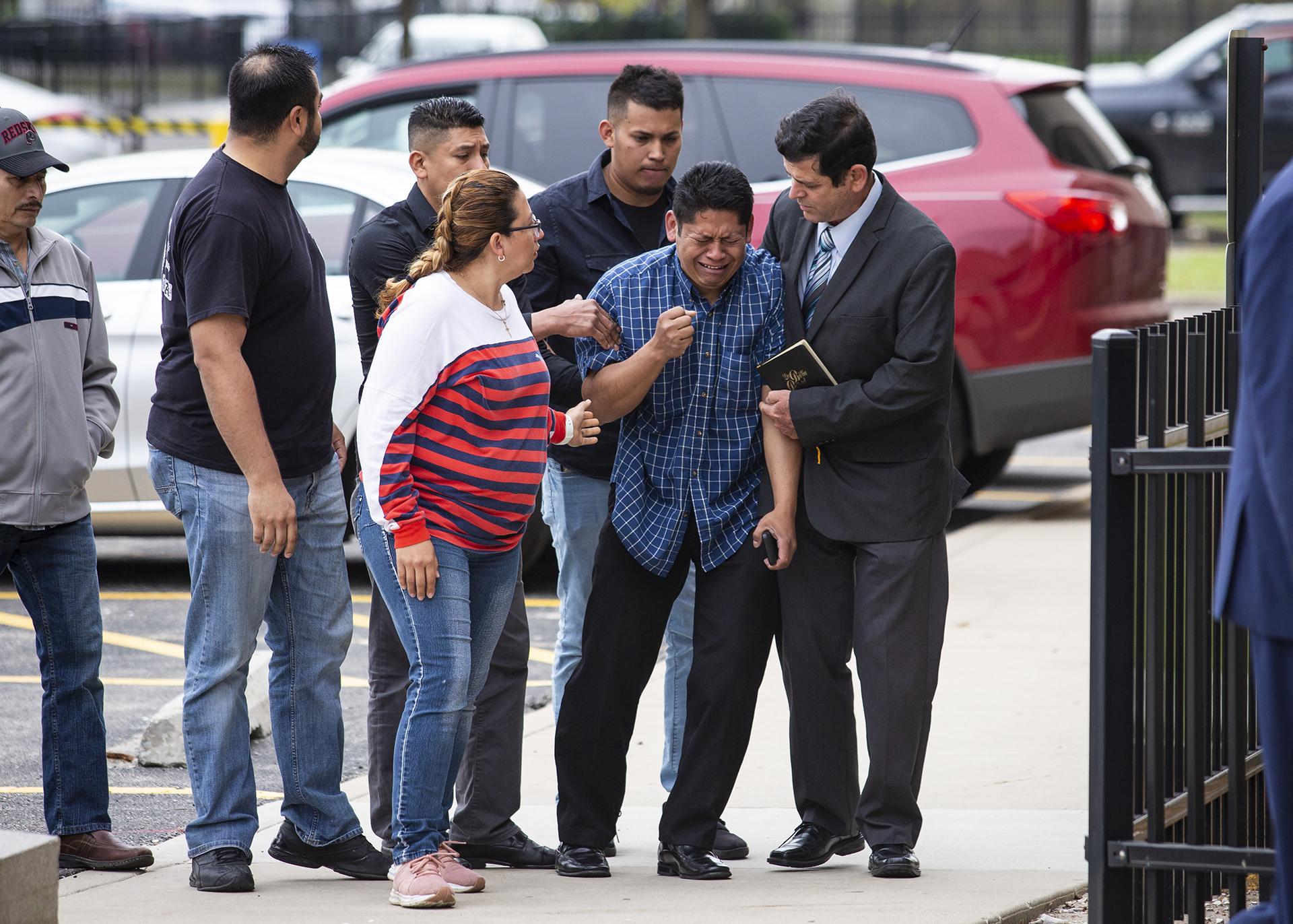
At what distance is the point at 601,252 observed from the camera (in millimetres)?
4906

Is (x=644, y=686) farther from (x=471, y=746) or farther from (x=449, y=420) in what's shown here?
(x=449, y=420)

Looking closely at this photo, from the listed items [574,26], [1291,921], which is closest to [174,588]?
[1291,921]

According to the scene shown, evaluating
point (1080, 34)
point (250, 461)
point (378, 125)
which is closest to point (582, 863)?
point (250, 461)

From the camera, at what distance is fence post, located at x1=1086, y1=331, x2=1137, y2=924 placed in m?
3.46

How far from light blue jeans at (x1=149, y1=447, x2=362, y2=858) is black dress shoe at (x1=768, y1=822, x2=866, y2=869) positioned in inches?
41.6

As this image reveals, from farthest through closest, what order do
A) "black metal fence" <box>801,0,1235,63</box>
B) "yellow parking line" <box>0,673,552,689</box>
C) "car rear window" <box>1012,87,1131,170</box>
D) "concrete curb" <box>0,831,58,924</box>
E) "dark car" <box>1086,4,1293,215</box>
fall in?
1. "black metal fence" <box>801,0,1235,63</box>
2. "dark car" <box>1086,4,1293,215</box>
3. "car rear window" <box>1012,87,1131,170</box>
4. "yellow parking line" <box>0,673,552,689</box>
5. "concrete curb" <box>0,831,58,924</box>

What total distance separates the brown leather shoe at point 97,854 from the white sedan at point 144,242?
116 inches

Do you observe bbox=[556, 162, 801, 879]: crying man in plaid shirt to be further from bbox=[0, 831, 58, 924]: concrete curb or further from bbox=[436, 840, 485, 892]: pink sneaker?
bbox=[0, 831, 58, 924]: concrete curb

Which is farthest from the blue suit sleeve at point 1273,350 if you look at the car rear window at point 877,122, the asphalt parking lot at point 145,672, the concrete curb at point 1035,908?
the car rear window at point 877,122

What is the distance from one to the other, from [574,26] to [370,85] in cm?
2464

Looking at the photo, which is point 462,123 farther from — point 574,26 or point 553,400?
point 574,26

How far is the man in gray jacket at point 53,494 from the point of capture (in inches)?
171

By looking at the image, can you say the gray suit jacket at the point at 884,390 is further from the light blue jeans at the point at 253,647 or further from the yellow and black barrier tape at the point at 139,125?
the yellow and black barrier tape at the point at 139,125

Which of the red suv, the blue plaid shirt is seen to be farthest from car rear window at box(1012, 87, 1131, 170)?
the blue plaid shirt
